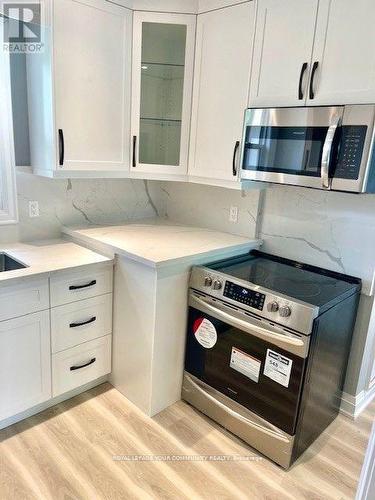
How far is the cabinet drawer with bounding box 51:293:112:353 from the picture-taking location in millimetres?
1996

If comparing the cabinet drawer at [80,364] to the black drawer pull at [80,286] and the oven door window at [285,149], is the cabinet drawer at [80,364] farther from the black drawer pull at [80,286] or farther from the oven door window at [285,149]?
the oven door window at [285,149]

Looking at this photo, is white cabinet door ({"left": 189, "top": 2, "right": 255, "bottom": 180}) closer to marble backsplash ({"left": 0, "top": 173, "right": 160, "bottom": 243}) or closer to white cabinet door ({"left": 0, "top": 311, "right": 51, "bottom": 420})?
marble backsplash ({"left": 0, "top": 173, "right": 160, "bottom": 243})

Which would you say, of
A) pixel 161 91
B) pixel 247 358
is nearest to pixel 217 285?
pixel 247 358

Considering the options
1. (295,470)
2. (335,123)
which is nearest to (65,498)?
(295,470)

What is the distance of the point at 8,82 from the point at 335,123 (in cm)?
182

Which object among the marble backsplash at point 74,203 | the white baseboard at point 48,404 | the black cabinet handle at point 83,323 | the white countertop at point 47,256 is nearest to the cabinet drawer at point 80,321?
the black cabinet handle at point 83,323

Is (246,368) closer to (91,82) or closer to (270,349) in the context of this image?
(270,349)

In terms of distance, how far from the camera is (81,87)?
6.82ft

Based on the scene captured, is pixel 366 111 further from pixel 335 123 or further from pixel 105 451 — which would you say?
pixel 105 451

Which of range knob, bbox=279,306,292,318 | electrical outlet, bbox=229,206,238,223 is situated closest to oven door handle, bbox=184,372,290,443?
range knob, bbox=279,306,292,318

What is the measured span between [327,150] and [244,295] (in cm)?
80

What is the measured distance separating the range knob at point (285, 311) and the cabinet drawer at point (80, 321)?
1.06m

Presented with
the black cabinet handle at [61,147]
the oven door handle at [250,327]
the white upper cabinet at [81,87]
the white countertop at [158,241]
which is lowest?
the oven door handle at [250,327]

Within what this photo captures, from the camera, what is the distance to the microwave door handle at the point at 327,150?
1665 mm
